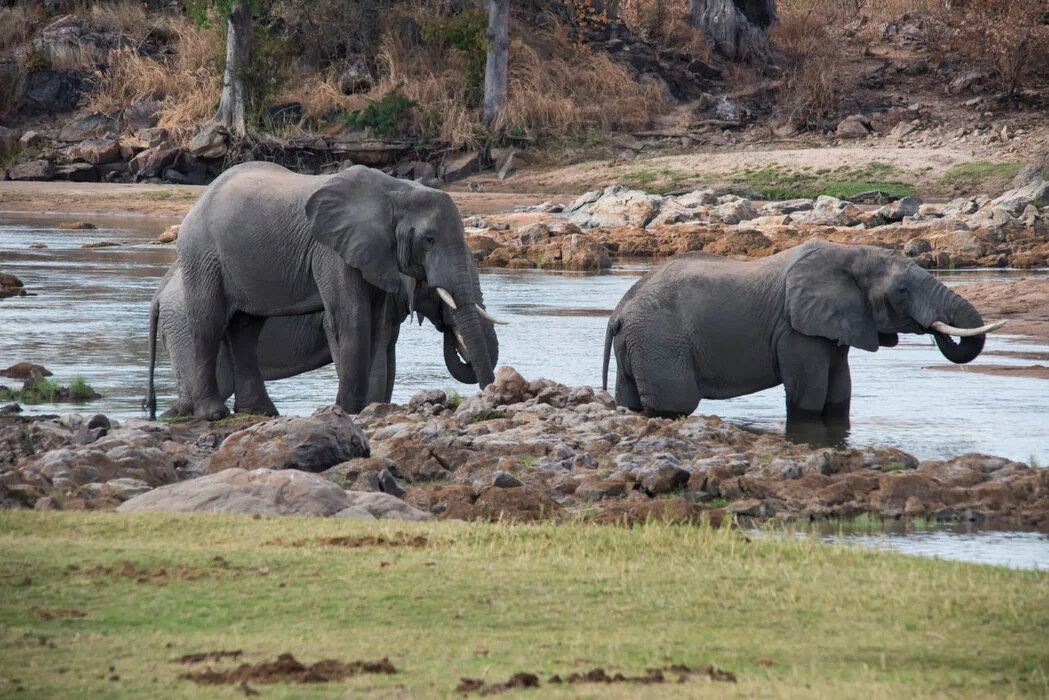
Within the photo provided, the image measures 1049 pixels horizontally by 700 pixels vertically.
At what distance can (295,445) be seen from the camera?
1019 cm

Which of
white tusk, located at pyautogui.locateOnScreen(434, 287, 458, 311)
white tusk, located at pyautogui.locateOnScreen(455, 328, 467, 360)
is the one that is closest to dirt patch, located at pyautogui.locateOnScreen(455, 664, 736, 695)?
white tusk, located at pyautogui.locateOnScreen(434, 287, 458, 311)

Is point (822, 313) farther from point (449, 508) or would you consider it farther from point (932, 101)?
point (932, 101)

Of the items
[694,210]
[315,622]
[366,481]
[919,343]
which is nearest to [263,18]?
[694,210]

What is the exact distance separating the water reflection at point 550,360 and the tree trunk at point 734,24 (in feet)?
62.5

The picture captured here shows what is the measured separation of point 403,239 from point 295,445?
302 centimetres

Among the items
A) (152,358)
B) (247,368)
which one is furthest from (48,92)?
(247,368)

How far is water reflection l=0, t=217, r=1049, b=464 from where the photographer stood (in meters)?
13.3

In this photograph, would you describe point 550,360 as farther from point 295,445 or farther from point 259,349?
point 295,445

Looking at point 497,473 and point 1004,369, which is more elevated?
point 497,473

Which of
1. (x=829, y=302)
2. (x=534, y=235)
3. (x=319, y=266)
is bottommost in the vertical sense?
(x=534, y=235)

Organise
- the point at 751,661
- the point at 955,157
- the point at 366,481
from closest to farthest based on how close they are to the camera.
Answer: the point at 751,661 → the point at 366,481 → the point at 955,157

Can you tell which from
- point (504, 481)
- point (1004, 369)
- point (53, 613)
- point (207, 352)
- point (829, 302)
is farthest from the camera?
point (1004, 369)

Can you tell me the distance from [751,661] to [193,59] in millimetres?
41703

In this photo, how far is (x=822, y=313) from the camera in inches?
514
